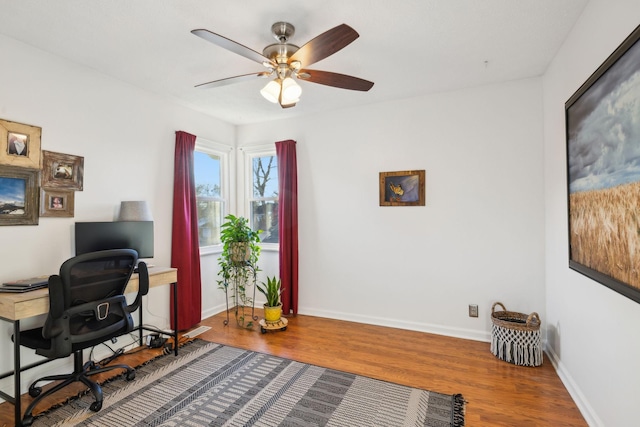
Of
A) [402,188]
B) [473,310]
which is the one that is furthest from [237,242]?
[473,310]

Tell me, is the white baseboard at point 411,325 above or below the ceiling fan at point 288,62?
below

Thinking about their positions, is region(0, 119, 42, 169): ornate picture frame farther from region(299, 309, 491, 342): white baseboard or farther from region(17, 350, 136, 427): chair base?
region(299, 309, 491, 342): white baseboard

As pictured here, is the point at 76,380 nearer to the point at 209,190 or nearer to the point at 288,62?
the point at 209,190

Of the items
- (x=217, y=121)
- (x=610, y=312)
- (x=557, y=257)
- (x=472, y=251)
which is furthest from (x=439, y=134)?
(x=217, y=121)

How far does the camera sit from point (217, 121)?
13.7 ft

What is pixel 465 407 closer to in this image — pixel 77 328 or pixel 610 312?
pixel 610 312

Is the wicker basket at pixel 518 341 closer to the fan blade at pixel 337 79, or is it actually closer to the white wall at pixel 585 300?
the white wall at pixel 585 300

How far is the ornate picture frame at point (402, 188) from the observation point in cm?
343

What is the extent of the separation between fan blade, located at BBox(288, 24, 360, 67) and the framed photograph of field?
1298 mm

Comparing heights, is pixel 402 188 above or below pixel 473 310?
above

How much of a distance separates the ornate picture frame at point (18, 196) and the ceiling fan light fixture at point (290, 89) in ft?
6.65

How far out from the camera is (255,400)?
7.25ft

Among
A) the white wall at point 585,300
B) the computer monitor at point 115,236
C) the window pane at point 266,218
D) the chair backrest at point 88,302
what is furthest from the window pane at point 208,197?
the white wall at point 585,300

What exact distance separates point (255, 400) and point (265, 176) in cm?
292
